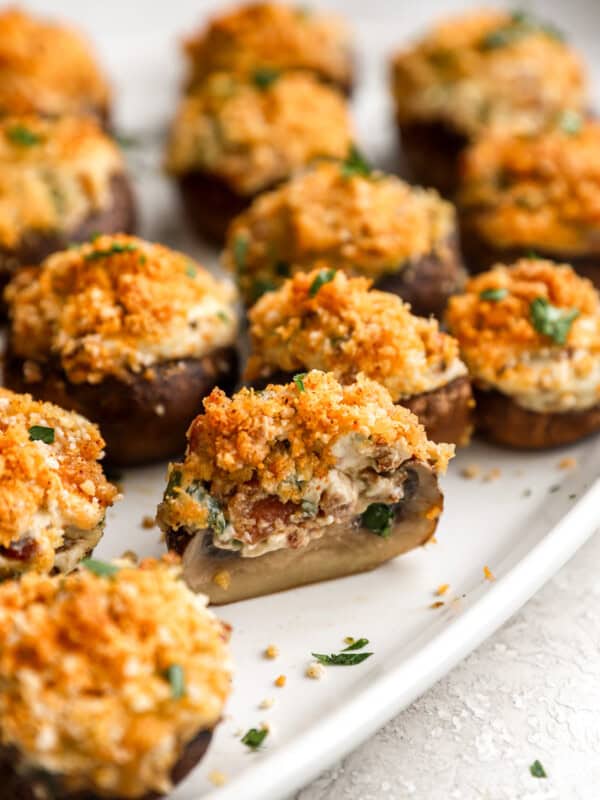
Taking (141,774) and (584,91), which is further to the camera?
(584,91)

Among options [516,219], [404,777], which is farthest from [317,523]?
[516,219]

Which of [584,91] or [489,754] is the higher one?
[584,91]

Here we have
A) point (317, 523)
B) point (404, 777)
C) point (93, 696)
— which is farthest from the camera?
point (317, 523)

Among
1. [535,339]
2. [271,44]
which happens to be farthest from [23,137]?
[535,339]

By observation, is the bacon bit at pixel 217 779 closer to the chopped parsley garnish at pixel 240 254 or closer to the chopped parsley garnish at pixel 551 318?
the chopped parsley garnish at pixel 551 318

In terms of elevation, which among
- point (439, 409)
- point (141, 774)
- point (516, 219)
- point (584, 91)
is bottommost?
point (141, 774)

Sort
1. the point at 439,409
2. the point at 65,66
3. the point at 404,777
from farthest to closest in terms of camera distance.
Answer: the point at 65,66, the point at 439,409, the point at 404,777

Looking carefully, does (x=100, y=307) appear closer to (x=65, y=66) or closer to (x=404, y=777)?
(x=404, y=777)
